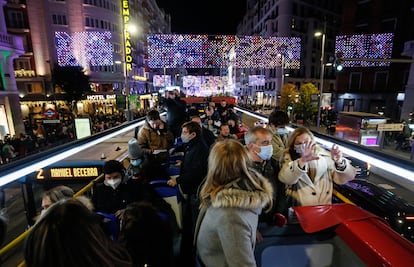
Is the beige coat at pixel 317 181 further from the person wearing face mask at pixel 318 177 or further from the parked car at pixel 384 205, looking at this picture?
the parked car at pixel 384 205

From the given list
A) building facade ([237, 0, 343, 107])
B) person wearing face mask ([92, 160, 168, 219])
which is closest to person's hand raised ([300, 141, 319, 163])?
person wearing face mask ([92, 160, 168, 219])

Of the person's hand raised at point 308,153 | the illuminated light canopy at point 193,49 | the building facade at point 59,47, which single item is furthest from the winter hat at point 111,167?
the building facade at point 59,47

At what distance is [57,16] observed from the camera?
40.1 metres

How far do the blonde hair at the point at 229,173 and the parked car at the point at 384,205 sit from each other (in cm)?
289

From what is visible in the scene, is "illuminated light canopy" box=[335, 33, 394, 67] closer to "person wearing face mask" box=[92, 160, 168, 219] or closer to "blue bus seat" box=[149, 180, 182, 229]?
"blue bus seat" box=[149, 180, 182, 229]

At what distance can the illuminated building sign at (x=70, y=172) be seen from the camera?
621 centimetres

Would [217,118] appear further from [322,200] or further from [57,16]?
[57,16]

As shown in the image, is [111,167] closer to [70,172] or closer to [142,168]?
[142,168]

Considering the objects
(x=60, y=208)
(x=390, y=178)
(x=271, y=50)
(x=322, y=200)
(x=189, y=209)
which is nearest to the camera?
(x=60, y=208)

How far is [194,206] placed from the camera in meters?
3.03

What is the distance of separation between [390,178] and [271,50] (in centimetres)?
1914

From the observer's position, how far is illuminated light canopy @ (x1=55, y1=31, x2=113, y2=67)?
3238 cm

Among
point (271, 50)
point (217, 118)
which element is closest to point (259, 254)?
point (217, 118)

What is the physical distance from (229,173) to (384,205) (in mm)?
4249
